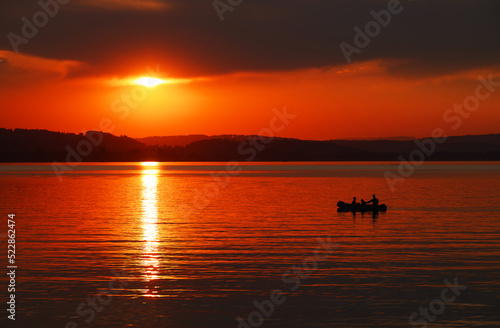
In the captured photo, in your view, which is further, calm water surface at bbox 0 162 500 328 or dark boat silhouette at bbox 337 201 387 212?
dark boat silhouette at bbox 337 201 387 212

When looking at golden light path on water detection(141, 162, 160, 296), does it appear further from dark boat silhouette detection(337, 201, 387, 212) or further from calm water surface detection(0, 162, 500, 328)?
dark boat silhouette detection(337, 201, 387, 212)

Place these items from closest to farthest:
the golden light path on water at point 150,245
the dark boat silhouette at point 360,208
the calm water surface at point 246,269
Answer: the calm water surface at point 246,269 < the golden light path on water at point 150,245 < the dark boat silhouette at point 360,208

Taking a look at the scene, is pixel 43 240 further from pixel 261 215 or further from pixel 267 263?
pixel 261 215

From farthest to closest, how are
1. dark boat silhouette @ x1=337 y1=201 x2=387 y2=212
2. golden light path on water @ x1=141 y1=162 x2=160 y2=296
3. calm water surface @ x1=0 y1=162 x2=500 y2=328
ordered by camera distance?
dark boat silhouette @ x1=337 y1=201 x2=387 y2=212 < golden light path on water @ x1=141 y1=162 x2=160 y2=296 < calm water surface @ x1=0 y1=162 x2=500 y2=328

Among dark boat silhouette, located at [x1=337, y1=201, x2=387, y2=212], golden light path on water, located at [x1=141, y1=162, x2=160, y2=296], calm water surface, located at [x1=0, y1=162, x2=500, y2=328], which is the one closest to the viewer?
calm water surface, located at [x1=0, y1=162, x2=500, y2=328]

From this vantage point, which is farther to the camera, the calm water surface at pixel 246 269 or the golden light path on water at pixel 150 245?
the golden light path on water at pixel 150 245

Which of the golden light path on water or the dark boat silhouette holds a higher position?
the dark boat silhouette

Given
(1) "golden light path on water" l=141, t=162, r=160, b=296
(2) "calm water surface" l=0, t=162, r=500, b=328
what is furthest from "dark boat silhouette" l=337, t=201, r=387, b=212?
(1) "golden light path on water" l=141, t=162, r=160, b=296

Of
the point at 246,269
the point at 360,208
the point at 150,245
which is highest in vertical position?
the point at 360,208

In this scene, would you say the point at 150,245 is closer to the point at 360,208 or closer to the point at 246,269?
the point at 246,269

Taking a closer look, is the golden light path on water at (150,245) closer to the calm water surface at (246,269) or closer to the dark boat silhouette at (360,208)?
the calm water surface at (246,269)

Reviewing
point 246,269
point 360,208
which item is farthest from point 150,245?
→ point 360,208

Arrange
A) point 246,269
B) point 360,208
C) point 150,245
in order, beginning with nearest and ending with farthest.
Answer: point 246,269, point 150,245, point 360,208

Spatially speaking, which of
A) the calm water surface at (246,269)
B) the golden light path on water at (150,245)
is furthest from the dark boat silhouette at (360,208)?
the golden light path on water at (150,245)
